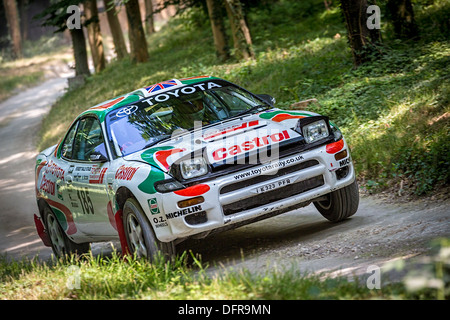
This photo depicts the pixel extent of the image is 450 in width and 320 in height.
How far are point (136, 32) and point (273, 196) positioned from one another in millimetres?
20689

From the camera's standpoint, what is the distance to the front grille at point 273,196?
593 centimetres

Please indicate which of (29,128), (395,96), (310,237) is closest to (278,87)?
(395,96)

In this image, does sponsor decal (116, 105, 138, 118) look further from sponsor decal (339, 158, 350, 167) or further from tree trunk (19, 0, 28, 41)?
tree trunk (19, 0, 28, 41)

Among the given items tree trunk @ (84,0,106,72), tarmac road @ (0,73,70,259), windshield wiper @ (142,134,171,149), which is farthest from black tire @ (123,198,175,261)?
tree trunk @ (84,0,106,72)

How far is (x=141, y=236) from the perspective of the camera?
241 inches

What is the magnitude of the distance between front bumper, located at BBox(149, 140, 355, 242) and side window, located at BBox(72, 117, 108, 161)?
1.34 m

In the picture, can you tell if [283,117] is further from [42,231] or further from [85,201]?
[42,231]

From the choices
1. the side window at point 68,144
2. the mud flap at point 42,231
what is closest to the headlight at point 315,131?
the side window at point 68,144

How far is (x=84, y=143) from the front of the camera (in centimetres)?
746

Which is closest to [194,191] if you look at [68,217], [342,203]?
[342,203]

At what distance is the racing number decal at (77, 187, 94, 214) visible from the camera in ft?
23.0
